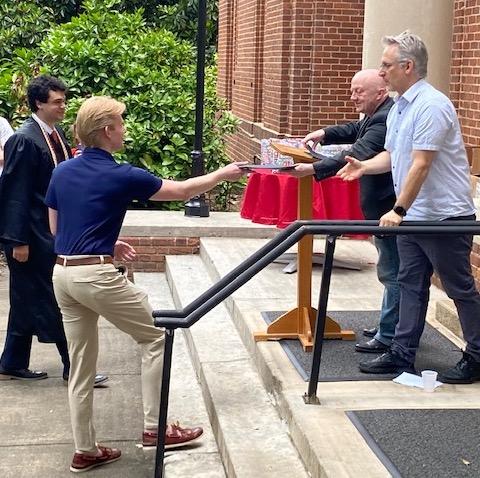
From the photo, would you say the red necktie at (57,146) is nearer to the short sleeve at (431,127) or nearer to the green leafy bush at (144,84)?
the short sleeve at (431,127)

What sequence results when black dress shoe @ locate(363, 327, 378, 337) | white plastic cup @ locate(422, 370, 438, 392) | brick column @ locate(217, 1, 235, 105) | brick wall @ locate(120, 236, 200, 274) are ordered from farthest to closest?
brick column @ locate(217, 1, 235, 105)
brick wall @ locate(120, 236, 200, 274)
black dress shoe @ locate(363, 327, 378, 337)
white plastic cup @ locate(422, 370, 438, 392)

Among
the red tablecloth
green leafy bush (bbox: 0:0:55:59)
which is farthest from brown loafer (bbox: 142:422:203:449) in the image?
green leafy bush (bbox: 0:0:55:59)

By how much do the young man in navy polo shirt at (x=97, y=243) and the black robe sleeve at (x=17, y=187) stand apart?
1.22 metres

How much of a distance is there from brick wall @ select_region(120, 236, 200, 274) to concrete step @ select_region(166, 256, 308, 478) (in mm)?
2481

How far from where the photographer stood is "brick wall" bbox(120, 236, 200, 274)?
10.2 meters

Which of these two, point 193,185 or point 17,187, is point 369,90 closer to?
point 193,185

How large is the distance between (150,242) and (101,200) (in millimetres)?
5342

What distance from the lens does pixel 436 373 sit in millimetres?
5418

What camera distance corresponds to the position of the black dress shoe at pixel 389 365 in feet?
18.4

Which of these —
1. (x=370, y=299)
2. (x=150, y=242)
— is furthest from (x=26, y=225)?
(x=150, y=242)

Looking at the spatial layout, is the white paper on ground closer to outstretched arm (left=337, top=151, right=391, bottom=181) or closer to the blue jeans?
the blue jeans

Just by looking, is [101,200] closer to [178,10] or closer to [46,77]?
[46,77]

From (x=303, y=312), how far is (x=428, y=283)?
3.44ft

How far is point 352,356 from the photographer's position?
6.02 meters
